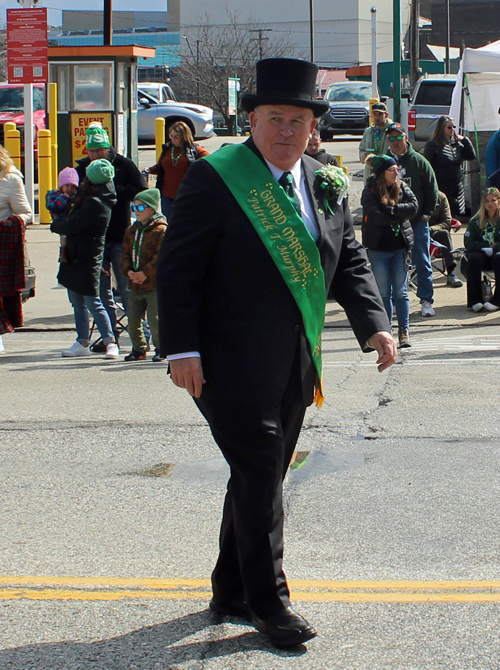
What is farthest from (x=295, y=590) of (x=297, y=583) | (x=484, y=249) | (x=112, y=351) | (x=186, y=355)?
(x=484, y=249)

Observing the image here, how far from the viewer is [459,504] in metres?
4.67

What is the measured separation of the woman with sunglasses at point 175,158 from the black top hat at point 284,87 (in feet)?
25.4

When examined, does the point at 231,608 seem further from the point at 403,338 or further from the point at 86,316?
the point at 86,316

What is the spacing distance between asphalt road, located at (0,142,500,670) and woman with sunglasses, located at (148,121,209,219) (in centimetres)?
408

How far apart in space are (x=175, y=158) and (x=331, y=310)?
100 inches

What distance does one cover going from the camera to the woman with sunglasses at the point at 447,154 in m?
12.7

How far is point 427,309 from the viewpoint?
33.5ft

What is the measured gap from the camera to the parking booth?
17609 mm

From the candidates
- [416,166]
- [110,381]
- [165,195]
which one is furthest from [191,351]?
[165,195]

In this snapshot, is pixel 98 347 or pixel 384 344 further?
pixel 98 347

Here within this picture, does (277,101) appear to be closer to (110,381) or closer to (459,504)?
(459,504)

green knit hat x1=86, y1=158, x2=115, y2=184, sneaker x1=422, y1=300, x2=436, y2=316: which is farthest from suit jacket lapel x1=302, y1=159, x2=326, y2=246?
sneaker x1=422, y1=300, x2=436, y2=316

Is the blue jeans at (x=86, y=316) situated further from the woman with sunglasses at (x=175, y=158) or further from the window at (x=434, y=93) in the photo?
the window at (x=434, y=93)

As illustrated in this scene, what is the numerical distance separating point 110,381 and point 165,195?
425 centimetres
